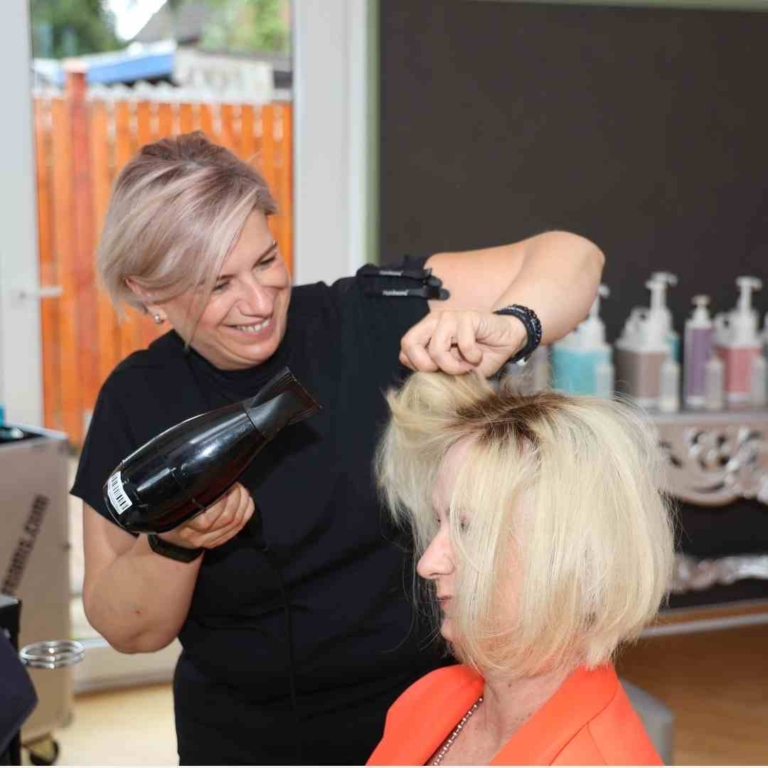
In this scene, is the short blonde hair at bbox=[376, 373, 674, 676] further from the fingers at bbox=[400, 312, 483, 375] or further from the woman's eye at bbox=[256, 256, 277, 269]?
the woman's eye at bbox=[256, 256, 277, 269]

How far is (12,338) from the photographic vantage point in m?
2.97

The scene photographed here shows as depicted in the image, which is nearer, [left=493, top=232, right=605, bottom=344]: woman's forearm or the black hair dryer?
the black hair dryer

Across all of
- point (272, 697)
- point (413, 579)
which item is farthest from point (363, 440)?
point (272, 697)

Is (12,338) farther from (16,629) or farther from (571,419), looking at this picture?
(571,419)

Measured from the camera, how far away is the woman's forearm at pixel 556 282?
1462mm

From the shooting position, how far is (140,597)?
4.53ft

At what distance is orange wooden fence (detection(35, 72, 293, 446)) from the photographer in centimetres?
299

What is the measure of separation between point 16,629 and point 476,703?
1.91 ft

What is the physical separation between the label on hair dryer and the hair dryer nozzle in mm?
157

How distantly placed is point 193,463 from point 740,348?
2.22 metres

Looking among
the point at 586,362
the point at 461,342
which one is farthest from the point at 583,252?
the point at 586,362

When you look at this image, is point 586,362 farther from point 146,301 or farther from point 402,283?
point 146,301

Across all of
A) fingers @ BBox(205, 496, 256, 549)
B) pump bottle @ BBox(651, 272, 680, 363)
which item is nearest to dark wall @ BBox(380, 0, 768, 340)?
pump bottle @ BBox(651, 272, 680, 363)

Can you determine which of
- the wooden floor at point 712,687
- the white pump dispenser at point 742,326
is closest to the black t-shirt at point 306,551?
the wooden floor at point 712,687
